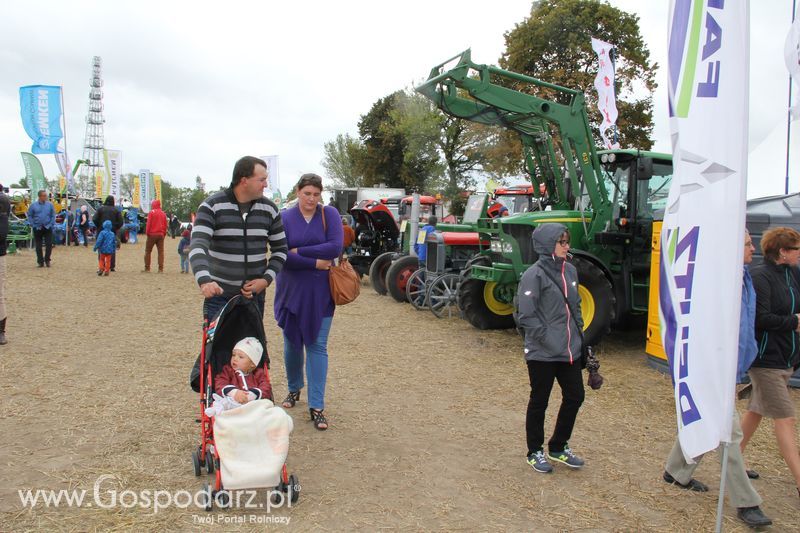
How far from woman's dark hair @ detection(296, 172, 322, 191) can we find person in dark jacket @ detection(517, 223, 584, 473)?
1.57m

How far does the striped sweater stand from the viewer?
385 centimetres

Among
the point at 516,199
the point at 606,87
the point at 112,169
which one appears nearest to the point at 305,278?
the point at 516,199

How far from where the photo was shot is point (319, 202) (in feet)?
15.1

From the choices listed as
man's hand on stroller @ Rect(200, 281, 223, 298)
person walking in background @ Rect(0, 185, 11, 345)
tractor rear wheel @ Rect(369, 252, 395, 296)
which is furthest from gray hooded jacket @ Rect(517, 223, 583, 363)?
tractor rear wheel @ Rect(369, 252, 395, 296)

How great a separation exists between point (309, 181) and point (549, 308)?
1.86 metres

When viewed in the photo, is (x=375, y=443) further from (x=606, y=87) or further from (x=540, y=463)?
(x=606, y=87)

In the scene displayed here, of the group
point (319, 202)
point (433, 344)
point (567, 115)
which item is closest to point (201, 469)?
point (319, 202)

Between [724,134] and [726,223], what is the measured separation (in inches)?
15.8

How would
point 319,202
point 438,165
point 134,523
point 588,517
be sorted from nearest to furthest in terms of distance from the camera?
point 134,523 → point 588,517 → point 319,202 → point 438,165

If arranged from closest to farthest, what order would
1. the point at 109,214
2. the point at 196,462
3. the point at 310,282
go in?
the point at 196,462 → the point at 310,282 → the point at 109,214

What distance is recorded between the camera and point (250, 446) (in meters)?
3.20

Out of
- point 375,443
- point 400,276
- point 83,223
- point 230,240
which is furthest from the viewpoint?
point 83,223

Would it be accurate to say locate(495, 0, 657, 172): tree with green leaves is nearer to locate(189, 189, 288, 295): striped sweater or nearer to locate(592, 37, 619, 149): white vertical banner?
locate(592, 37, 619, 149): white vertical banner

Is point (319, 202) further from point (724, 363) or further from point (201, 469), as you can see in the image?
point (724, 363)
